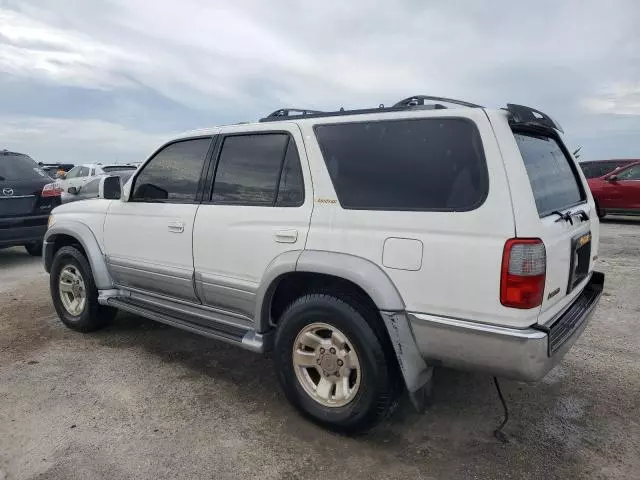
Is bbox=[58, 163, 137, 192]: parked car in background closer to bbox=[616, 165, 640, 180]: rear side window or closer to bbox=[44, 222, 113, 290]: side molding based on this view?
bbox=[44, 222, 113, 290]: side molding

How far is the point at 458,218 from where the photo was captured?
2.45 metres

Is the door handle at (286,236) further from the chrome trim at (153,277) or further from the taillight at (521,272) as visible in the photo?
the taillight at (521,272)

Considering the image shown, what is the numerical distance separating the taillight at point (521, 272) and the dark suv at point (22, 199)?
24.6 ft

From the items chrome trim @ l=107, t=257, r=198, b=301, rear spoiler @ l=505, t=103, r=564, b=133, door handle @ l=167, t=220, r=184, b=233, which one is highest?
rear spoiler @ l=505, t=103, r=564, b=133

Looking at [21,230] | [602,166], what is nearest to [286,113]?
[21,230]

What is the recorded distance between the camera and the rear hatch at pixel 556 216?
2.44 meters

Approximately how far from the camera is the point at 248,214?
3.26 meters

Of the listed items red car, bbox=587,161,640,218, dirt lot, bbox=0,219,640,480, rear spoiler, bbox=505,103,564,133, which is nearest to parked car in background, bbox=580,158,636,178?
red car, bbox=587,161,640,218

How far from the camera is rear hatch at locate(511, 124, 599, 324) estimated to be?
2441 millimetres

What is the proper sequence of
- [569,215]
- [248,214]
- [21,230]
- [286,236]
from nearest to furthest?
[569,215] < [286,236] < [248,214] < [21,230]

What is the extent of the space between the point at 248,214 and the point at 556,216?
1840 mm

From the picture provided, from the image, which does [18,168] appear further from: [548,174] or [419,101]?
[548,174]

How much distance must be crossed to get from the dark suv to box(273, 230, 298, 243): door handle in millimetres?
6160

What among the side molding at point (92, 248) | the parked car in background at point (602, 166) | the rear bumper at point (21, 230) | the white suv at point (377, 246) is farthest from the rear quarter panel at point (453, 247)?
the parked car in background at point (602, 166)
